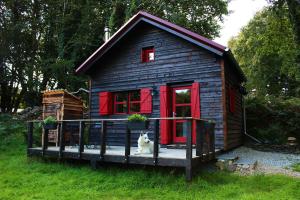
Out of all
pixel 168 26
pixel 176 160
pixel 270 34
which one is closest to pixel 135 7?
pixel 270 34

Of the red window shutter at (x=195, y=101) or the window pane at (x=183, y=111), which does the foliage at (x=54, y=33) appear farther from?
the red window shutter at (x=195, y=101)

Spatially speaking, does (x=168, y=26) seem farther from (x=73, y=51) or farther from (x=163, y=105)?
(x=73, y=51)

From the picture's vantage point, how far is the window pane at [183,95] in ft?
33.0

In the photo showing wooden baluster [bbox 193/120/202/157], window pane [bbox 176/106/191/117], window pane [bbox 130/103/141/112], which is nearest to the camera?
wooden baluster [bbox 193/120/202/157]

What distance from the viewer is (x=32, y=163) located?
8984mm

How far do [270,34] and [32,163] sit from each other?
13213 mm

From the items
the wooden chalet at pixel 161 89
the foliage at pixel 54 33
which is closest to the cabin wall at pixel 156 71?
the wooden chalet at pixel 161 89

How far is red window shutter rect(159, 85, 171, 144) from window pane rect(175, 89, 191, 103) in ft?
1.13

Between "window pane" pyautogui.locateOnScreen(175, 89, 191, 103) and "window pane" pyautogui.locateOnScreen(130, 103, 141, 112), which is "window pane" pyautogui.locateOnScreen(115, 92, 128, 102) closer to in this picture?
"window pane" pyautogui.locateOnScreen(130, 103, 141, 112)

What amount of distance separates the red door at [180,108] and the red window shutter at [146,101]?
0.88 m

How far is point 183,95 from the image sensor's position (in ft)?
33.5

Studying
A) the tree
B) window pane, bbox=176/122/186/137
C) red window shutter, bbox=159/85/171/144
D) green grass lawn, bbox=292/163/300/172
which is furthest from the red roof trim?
the tree

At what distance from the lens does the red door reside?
32.8 ft

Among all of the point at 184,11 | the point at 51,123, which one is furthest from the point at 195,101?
the point at 184,11
